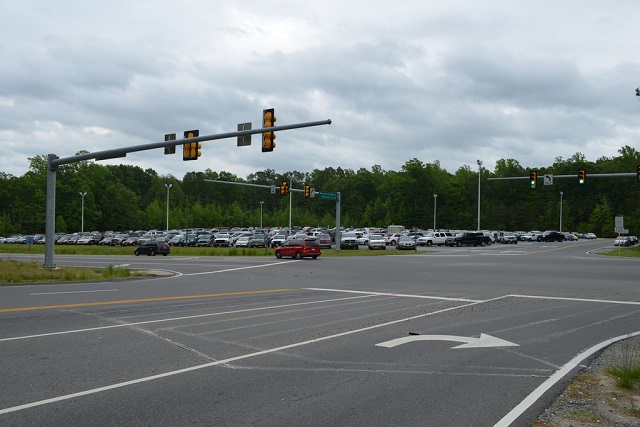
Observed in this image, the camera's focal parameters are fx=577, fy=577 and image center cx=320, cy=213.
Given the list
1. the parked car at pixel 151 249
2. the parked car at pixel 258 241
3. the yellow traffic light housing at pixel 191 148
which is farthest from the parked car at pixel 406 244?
the yellow traffic light housing at pixel 191 148

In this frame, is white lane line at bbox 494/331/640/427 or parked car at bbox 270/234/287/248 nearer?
white lane line at bbox 494/331/640/427

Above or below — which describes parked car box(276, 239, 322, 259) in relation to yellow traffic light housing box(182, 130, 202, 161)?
below

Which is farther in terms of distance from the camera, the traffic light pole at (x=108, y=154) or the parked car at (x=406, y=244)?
the parked car at (x=406, y=244)

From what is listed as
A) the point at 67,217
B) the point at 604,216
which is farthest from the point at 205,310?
the point at 604,216

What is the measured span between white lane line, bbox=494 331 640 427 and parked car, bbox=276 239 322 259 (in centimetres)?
3216

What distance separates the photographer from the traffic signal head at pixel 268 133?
77.4 feet

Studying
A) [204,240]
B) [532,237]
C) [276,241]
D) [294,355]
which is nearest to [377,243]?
[276,241]

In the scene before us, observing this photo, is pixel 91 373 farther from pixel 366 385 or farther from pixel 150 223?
pixel 150 223

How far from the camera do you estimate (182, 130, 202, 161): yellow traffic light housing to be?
25.3 m

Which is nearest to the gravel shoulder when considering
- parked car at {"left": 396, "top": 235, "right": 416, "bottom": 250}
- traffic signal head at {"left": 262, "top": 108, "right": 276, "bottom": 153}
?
traffic signal head at {"left": 262, "top": 108, "right": 276, "bottom": 153}

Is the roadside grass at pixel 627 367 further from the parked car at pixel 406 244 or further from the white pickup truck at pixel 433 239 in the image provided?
the white pickup truck at pixel 433 239

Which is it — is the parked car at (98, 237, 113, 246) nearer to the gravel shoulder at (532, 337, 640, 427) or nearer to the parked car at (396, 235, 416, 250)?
the parked car at (396, 235, 416, 250)

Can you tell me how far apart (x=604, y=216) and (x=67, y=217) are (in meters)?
119

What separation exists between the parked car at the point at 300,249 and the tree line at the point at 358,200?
7408 centimetres
